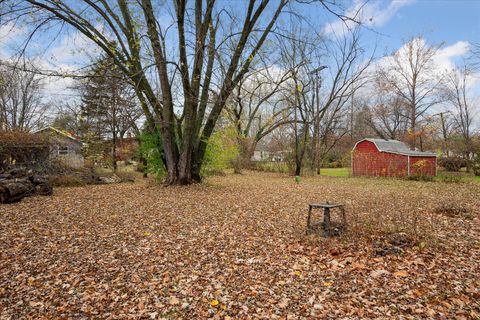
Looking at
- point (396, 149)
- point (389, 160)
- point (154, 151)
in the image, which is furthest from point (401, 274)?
point (396, 149)

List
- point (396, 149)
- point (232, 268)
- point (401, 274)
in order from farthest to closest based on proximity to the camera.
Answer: point (396, 149) < point (232, 268) < point (401, 274)

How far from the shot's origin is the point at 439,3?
8.45m

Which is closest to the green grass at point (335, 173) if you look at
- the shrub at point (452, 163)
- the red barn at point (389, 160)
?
the red barn at point (389, 160)

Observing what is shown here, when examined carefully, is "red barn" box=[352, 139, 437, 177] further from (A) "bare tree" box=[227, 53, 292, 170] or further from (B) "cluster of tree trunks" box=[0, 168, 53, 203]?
(B) "cluster of tree trunks" box=[0, 168, 53, 203]

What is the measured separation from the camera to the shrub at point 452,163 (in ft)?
74.2

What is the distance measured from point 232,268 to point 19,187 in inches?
301

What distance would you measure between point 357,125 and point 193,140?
2851 cm

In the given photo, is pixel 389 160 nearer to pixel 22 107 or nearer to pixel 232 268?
pixel 232 268

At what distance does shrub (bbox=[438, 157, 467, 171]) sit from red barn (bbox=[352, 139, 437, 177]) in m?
5.17

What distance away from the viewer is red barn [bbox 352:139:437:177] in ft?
59.4

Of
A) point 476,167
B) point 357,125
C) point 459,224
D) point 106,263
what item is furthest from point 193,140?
point 357,125

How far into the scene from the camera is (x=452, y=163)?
23000mm

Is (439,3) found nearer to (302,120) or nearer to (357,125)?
(302,120)

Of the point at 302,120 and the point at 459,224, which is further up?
the point at 302,120
